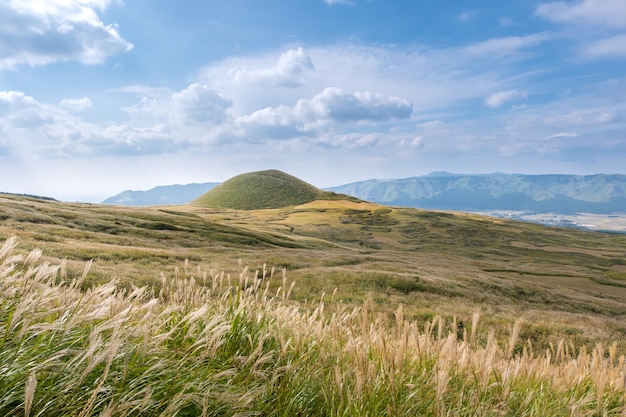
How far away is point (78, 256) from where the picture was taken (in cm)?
2739

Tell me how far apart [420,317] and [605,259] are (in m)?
137

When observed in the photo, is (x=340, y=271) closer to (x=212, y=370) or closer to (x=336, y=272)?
(x=336, y=272)

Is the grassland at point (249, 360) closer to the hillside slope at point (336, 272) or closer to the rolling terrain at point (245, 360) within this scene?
the rolling terrain at point (245, 360)

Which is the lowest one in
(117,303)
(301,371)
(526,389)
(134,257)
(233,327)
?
(134,257)

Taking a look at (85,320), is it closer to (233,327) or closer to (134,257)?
(233,327)

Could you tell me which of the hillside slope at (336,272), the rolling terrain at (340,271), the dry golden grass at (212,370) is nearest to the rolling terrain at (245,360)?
the dry golden grass at (212,370)

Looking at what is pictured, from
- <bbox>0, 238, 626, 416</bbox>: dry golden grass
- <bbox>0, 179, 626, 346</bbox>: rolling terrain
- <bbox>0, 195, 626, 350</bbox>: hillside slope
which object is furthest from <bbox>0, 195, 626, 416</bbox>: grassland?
<bbox>0, 195, 626, 350</bbox>: hillside slope

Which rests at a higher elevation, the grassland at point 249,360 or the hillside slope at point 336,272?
the grassland at point 249,360

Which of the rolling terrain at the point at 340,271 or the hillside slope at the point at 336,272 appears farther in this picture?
the rolling terrain at the point at 340,271

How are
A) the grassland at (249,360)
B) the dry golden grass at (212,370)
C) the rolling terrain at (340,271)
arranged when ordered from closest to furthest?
the dry golden grass at (212,370) → the grassland at (249,360) → the rolling terrain at (340,271)

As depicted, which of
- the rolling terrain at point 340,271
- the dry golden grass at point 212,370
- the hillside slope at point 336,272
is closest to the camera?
the dry golden grass at point 212,370

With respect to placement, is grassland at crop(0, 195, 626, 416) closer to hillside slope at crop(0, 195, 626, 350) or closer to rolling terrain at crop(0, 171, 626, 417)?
rolling terrain at crop(0, 171, 626, 417)

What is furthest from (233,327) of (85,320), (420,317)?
(420,317)

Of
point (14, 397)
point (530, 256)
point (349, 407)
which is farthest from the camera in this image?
point (530, 256)
